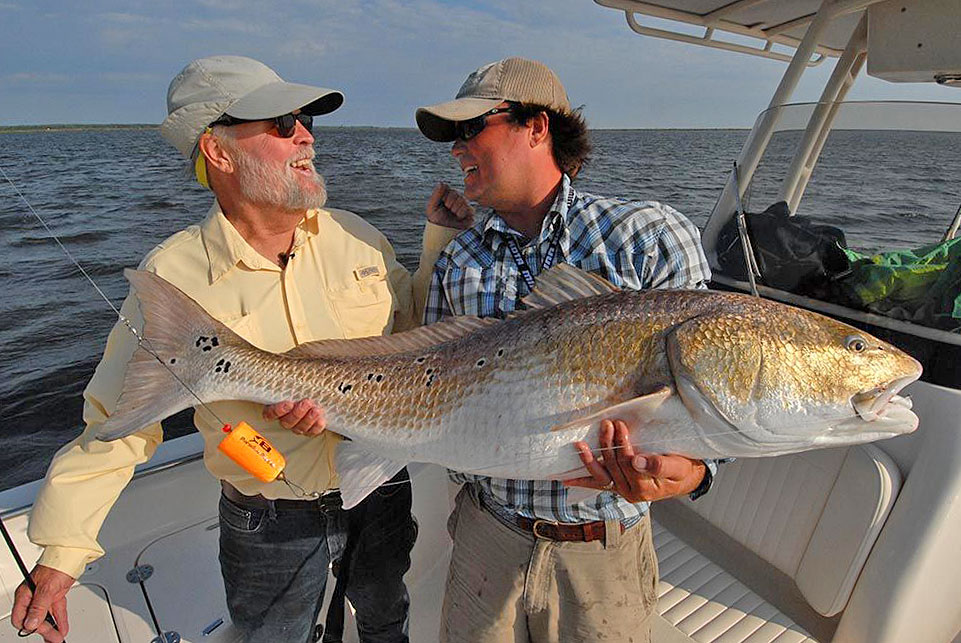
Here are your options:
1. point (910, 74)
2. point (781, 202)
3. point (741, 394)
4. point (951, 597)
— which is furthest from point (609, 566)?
point (910, 74)

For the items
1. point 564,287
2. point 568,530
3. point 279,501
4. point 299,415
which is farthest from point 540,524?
point 279,501

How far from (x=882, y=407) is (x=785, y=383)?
0.95ft

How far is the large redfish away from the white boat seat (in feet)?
4.03

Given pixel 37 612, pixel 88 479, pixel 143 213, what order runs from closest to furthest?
pixel 37 612
pixel 88 479
pixel 143 213

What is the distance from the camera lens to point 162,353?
2.35 m

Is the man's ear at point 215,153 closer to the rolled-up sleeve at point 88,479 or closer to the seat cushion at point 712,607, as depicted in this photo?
the rolled-up sleeve at point 88,479

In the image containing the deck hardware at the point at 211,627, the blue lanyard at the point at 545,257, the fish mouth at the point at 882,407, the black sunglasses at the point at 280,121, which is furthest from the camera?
the deck hardware at the point at 211,627

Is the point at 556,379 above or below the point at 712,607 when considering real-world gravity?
above

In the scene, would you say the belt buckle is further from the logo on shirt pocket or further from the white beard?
the white beard

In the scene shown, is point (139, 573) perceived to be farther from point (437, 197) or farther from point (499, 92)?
point (499, 92)

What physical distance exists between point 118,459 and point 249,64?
170cm

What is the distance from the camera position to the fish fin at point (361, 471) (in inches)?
93.5

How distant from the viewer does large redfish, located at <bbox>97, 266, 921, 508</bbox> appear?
192cm

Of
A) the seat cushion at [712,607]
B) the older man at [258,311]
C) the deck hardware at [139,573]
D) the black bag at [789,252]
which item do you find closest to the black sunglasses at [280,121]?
the older man at [258,311]
